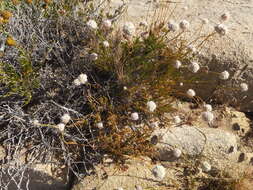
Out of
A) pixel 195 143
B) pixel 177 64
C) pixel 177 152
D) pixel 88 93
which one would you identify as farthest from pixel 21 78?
pixel 195 143

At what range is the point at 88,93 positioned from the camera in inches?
88.6

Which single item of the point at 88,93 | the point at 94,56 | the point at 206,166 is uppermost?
the point at 94,56

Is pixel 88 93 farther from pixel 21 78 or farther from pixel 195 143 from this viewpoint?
pixel 195 143

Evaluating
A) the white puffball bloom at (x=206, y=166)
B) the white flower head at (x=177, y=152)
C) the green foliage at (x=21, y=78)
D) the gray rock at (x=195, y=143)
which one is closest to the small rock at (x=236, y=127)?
the gray rock at (x=195, y=143)

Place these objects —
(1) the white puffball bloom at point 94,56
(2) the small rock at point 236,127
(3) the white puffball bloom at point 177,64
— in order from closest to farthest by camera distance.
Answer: (3) the white puffball bloom at point 177,64 → (1) the white puffball bloom at point 94,56 → (2) the small rock at point 236,127

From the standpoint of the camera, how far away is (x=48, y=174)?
2145 mm

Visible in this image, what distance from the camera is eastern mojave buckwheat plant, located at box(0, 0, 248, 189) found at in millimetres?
2164

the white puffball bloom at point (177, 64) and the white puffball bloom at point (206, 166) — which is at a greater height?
the white puffball bloom at point (177, 64)

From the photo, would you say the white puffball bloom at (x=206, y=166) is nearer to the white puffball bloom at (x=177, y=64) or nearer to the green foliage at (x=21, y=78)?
the white puffball bloom at (x=177, y=64)

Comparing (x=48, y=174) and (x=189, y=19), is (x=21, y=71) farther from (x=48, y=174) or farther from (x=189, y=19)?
(x=189, y=19)

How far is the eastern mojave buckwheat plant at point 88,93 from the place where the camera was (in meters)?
2.16

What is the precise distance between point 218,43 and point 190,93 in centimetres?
73

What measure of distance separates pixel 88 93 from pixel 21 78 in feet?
1.75

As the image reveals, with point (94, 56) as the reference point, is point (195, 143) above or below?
below
